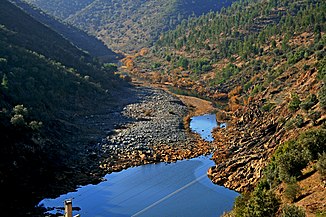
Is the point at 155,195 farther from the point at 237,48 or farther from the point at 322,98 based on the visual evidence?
the point at 237,48

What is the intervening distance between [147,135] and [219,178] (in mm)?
15385

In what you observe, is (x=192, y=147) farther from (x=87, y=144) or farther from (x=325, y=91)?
A: (x=325, y=91)

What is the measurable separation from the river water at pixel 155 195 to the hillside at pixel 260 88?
209 cm

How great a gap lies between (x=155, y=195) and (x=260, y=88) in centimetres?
3561

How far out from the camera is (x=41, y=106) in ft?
173

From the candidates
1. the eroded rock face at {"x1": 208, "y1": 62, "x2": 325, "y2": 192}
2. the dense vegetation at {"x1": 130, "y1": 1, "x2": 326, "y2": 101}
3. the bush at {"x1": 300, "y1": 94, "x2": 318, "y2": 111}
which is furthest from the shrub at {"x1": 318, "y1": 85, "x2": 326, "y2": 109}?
the dense vegetation at {"x1": 130, "y1": 1, "x2": 326, "y2": 101}

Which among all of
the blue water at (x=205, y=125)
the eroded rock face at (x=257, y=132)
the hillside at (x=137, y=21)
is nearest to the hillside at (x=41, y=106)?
the blue water at (x=205, y=125)

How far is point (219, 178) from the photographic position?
4056cm

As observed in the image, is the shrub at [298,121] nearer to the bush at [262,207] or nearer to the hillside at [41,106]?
the bush at [262,207]

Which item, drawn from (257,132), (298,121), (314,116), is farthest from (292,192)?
(257,132)

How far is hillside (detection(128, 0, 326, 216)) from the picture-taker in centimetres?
2797

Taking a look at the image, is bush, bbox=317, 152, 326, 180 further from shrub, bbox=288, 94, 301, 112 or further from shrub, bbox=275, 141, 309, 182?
shrub, bbox=288, 94, 301, 112

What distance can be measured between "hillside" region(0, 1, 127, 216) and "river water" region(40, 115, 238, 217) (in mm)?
2877

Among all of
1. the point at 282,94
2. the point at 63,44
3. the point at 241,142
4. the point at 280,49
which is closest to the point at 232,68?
the point at 280,49
